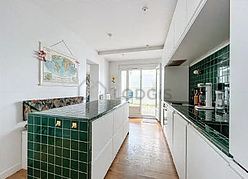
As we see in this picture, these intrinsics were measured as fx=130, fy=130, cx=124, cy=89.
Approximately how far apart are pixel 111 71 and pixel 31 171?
4.73 meters

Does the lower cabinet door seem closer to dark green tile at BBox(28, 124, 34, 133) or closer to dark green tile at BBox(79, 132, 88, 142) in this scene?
dark green tile at BBox(79, 132, 88, 142)

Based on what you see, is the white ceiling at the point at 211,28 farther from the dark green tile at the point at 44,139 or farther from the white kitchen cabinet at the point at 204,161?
the dark green tile at the point at 44,139

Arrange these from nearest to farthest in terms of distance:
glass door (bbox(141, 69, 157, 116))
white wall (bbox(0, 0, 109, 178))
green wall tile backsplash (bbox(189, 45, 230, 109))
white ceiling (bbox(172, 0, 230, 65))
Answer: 1. white ceiling (bbox(172, 0, 230, 65))
2. green wall tile backsplash (bbox(189, 45, 230, 109))
3. white wall (bbox(0, 0, 109, 178))
4. glass door (bbox(141, 69, 157, 116))

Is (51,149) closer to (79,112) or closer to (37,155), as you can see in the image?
(37,155)

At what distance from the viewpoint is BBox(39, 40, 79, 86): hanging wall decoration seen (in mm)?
2361

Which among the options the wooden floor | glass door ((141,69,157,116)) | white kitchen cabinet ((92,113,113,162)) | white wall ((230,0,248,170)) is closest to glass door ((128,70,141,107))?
glass door ((141,69,157,116))

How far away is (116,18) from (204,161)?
8.52 ft

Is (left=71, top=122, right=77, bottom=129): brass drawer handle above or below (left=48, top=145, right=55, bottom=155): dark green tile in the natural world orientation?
above

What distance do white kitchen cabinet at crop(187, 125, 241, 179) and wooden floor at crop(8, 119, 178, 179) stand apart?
2.40ft

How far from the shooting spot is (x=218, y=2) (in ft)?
3.01

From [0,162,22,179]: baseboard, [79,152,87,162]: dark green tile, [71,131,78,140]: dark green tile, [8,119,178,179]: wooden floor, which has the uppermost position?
[71,131,78,140]: dark green tile

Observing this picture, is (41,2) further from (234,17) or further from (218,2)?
(234,17)

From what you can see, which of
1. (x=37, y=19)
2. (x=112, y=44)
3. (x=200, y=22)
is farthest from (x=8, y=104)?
(x=112, y=44)

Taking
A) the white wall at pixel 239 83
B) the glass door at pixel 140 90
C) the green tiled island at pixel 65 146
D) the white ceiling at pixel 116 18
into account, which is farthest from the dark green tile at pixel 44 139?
the glass door at pixel 140 90
